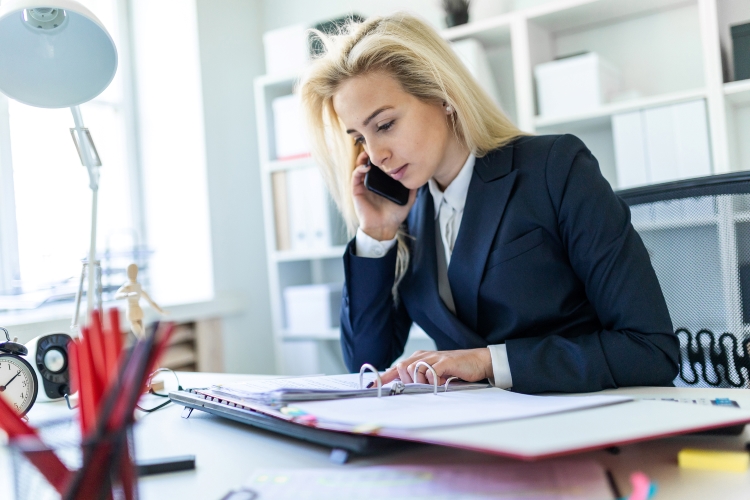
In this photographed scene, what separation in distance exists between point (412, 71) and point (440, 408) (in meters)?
0.78

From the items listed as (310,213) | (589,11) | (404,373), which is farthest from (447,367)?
(310,213)

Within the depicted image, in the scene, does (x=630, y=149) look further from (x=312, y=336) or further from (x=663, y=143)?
(x=312, y=336)

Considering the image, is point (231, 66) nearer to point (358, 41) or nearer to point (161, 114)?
Answer: point (161, 114)

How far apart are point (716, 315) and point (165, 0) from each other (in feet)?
8.39

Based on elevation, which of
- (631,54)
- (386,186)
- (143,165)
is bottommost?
(386,186)

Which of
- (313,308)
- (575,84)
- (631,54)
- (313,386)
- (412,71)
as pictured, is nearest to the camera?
(313,386)

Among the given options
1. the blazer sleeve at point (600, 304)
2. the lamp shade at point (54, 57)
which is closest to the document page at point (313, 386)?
the blazer sleeve at point (600, 304)

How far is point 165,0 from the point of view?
286cm

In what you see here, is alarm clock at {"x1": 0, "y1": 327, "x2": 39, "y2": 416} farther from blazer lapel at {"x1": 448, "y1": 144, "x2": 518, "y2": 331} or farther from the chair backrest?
the chair backrest

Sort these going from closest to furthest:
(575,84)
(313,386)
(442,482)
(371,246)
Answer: (442,482)
(313,386)
(371,246)
(575,84)

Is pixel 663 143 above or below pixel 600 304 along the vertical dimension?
above

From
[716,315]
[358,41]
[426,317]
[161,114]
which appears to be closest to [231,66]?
[161,114]

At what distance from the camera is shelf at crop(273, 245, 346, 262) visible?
2.64 metres

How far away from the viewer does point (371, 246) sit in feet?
4.43
